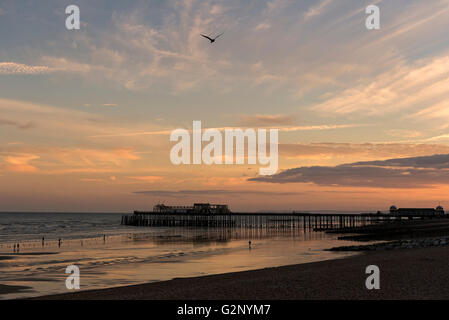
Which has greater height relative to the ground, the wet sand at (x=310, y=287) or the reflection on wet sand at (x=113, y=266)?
the wet sand at (x=310, y=287)

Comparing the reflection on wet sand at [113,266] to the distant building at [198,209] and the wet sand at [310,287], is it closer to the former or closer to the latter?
the wet sand at [310,287]

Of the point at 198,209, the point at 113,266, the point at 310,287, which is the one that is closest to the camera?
the point at 310,287

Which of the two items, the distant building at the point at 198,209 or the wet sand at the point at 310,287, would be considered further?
the distant building at the point at 198,209

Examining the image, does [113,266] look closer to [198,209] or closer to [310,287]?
[310,287]

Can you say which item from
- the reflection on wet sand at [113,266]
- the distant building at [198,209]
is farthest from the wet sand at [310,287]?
the distant building at [198,209]

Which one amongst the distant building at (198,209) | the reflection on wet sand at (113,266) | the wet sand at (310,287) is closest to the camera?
the wet sand at (310,287)

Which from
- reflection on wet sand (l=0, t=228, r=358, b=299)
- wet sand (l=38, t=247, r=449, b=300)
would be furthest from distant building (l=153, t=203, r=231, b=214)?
wet sand (l=38, t=247, r=449, b=300)

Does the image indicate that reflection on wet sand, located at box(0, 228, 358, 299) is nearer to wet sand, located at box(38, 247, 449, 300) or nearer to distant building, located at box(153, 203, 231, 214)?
wet sand, located at box(38, 247, 449, 300)

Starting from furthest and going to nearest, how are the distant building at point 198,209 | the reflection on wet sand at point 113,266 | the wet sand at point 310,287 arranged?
the distant building at point 198,209 < the reflection on wet sand at point 113,266 < the wet sand at point 310,287

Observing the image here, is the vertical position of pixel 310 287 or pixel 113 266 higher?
pixel 310 287

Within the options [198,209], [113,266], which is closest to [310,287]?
[113,266]

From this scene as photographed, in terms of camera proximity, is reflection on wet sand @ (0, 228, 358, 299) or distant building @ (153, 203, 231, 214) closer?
reflection on wet sand @ (0, 228, 358, 299)
